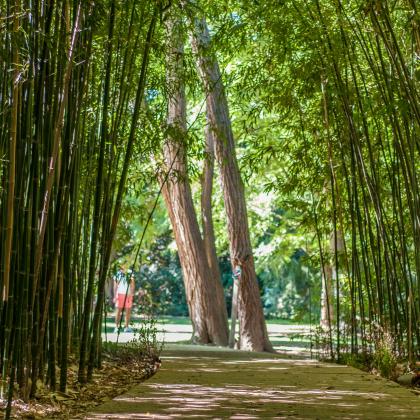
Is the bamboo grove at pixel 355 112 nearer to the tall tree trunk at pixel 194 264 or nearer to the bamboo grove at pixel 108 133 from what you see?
the bamboo grove at pixel 108 133

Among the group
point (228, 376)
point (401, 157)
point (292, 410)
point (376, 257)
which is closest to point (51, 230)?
point (292, 410)

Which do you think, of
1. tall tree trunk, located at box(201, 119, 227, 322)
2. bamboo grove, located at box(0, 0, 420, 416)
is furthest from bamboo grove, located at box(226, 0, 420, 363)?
tall tree trunk, located at box(201, 119, 227, 322)

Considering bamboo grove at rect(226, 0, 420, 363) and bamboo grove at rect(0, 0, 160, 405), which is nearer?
bamboo grove at rect(0, 0, 160, 405)

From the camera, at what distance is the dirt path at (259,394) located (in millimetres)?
3246

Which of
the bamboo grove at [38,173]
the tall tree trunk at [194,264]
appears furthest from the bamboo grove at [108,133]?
the tall tree trunk at [194,264]

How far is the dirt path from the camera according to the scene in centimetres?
325

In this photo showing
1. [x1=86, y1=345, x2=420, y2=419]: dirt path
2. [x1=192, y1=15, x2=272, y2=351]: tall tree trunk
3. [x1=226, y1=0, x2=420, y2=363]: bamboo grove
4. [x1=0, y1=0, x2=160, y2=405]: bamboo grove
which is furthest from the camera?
[x1=192, y1=15, x2=272, y2=351]: tall tree trunk

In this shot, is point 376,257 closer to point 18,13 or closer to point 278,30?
point 278,30

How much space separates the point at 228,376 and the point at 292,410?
119 centimetres

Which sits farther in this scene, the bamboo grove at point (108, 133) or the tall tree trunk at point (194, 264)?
the tall tree trunk at point (194, 264)

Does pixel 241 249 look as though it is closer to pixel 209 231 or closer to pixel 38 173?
pixel 209 231

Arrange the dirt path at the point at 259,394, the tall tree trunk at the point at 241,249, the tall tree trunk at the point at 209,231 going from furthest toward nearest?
the tall tree trunk at the point at 209,231
the tall tree trunk at the point at 241,249
the dirt path at the point at 259,394

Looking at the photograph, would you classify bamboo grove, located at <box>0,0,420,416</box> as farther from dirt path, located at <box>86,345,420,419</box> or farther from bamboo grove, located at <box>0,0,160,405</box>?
dirt path, located at <box>86,345,420,419</box>

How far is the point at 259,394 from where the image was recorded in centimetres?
382
